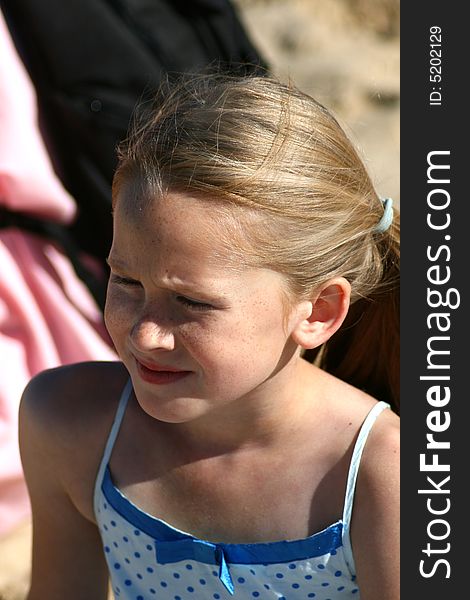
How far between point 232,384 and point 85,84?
1.21 meters

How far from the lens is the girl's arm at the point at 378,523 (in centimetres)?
119

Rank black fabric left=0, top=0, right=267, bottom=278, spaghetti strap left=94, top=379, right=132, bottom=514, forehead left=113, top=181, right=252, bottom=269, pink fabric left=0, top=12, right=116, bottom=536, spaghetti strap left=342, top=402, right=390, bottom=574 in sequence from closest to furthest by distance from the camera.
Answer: forehead left=113, top=181, right=252, bottom=269 < spaghetti strap left=342, top=402, right=390, bottom=574 < spaghetti strap left=94, top=379, right=132, bottom=514 < pink fabric left=0, top=12, right=116, bottom=536 < black fabric left=0, top=0, right=267, bottom=278

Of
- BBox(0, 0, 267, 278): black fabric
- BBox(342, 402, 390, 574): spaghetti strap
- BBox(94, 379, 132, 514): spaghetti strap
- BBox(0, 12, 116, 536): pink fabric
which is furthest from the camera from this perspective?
BBox(0, 0, 267, 278): black fabric

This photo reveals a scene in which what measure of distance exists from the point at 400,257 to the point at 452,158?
138 mm

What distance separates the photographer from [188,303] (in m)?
1.11

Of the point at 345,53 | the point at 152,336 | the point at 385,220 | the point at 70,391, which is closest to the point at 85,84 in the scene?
Answer: the point at 70,391

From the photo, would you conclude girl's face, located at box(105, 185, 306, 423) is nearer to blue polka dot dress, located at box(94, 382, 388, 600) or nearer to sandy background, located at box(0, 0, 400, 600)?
blue polka dot dress, located at box(94, 382, 388, 600)

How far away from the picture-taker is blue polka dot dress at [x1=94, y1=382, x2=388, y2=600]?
123cm

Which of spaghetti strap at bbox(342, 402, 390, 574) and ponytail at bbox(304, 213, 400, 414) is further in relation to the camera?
ponytail at bbox(304, 213, 400, 414)

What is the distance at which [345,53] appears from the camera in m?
3.48

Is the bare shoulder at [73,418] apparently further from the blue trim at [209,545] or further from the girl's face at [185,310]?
the girl's face at [185,310]

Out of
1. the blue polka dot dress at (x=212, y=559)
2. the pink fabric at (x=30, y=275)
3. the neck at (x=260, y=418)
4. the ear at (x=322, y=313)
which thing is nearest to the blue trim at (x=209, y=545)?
the blue polka dot dress at (x=212, y=559)

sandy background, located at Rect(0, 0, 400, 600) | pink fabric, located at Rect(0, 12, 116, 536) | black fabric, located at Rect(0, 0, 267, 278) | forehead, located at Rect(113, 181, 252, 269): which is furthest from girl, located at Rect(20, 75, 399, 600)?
sandy background, located at Rect(0, 0, 400, 600)

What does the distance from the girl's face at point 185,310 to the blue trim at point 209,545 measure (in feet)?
0.65
